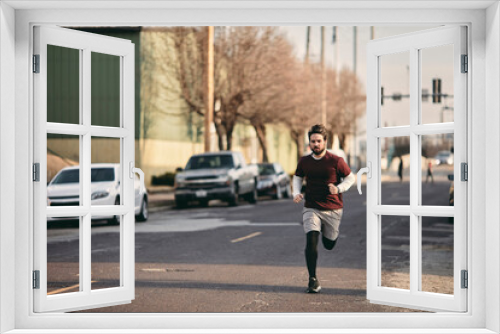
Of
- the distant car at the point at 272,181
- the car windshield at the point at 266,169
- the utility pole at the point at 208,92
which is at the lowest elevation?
the distant car at the point at 272,181

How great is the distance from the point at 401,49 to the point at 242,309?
10.8ft

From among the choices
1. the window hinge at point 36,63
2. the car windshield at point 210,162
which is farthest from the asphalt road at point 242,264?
the car windshield at point 210,162

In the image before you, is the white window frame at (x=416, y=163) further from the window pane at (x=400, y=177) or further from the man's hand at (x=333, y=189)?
the man's hand at (x=333, y=189)

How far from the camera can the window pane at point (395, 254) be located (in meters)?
10.1

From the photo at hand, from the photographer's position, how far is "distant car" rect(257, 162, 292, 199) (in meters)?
30.3

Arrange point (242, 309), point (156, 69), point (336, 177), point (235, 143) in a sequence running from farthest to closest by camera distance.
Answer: point (235, 143)
point (156, 69)
point (336, 177)
point (242, 309)

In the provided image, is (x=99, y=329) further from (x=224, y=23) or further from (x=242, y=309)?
(x=224, y=23)

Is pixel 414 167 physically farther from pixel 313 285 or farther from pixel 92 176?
pixel 92 176

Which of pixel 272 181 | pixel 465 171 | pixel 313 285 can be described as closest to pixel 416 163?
pixel 465 171

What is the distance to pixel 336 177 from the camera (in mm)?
9172

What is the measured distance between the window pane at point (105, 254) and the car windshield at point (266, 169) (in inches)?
481

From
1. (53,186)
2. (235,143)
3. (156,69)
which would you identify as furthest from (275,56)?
(53,186)

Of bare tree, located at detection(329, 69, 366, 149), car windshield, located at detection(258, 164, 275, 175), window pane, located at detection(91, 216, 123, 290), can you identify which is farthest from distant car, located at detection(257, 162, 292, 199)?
bare tree, located at detection(329, 69, 366, 149)

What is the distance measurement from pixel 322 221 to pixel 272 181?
70.1 feet
